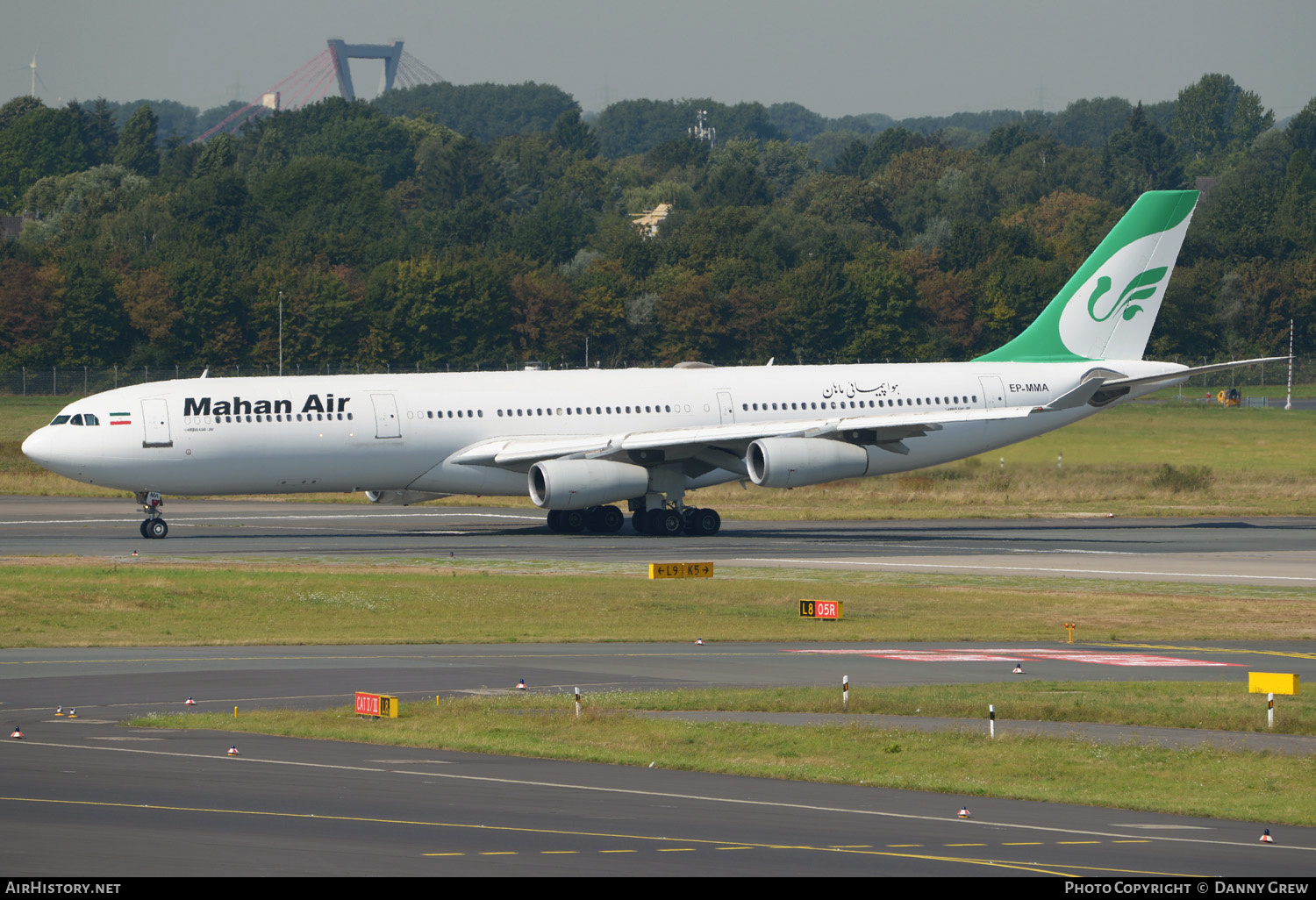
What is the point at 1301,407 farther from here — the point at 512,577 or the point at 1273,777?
the point at 1273,777

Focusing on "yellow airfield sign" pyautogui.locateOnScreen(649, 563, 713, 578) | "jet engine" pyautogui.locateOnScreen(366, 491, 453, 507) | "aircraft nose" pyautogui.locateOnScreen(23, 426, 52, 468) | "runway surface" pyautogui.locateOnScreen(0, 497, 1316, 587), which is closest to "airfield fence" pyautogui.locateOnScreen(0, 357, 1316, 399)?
"runway surface" pyautogui.locateOnScreen(0, 497, 1316, 587)

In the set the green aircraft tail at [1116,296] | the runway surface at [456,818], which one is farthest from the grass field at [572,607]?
the green aircraft tail at [1116,296]

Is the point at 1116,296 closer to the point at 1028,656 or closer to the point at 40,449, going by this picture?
the point at 1028,656

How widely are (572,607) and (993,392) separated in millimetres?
24851

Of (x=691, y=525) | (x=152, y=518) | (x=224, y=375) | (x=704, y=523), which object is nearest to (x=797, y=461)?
(x=704, y=523)

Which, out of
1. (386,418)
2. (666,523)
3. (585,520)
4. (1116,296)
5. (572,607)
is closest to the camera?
(572,607)

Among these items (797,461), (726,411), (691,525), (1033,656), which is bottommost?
(1033,656)

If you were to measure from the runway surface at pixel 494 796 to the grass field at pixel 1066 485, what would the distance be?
32.1 meters

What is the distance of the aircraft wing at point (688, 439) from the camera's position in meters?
53.7

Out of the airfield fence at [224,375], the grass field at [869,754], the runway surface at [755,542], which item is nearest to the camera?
the grass field at [869,754]

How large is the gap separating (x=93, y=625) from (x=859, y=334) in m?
108

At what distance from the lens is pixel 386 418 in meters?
53.1

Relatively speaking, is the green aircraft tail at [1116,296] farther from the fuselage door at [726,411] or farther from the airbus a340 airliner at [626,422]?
the fuselage door at [726,411]
